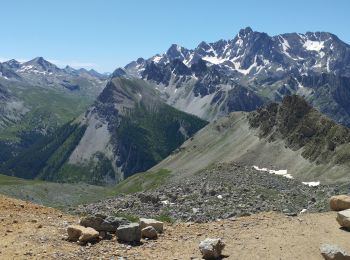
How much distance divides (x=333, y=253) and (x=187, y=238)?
8.38 meters

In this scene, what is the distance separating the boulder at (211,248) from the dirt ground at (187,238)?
53 centimetres

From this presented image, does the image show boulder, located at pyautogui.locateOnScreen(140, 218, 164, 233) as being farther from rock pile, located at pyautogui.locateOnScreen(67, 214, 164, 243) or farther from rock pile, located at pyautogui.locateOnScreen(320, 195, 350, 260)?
rock pile, located at pyautogui.locateOnScreen(320, 195, 350, 260)

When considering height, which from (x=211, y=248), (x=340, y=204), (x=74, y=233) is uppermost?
(x=340, y=204)

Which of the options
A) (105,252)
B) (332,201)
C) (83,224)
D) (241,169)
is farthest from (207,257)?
(241,169)

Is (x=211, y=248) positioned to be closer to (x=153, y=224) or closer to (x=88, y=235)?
(x=153, y=224)

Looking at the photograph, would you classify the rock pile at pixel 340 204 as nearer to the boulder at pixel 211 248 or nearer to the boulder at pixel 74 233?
the boulder at pixel 211 248

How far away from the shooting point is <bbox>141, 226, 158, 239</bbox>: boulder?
104 ft

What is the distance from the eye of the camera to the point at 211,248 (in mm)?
28406

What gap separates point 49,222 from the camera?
34406mm

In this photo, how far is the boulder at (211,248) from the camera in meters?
28.5

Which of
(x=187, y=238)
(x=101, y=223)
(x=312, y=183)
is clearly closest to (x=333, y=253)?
(x=187, y=238)

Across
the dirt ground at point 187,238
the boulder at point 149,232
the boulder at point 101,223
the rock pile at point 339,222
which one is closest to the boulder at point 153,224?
the dirt ground at point 187,238

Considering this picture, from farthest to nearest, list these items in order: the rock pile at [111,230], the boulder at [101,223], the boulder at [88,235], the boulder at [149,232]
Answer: the boulder at [149,232], the boulder at [101,223], the rock pile at [111,230], the boulder at [88,235]

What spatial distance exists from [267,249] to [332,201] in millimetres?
11524
